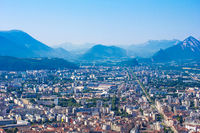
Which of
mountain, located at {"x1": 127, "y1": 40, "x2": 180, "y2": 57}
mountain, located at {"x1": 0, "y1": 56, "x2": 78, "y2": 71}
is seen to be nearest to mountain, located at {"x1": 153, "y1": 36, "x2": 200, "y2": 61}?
mountain, located at {"x1": 127, "y1": 40, "x2": 180, "y2": 57}

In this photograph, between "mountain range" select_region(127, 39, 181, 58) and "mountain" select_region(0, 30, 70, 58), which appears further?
"mountain range" select_region(127, 39, 181, 58)

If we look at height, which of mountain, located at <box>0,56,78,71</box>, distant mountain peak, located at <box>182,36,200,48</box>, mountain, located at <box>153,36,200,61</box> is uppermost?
distant mountain peak, located at <box>182,36,200,48</box>

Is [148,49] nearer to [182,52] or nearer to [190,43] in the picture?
[190,43]

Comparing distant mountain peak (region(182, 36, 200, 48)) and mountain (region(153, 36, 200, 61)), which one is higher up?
distant mountain peak (region(182, 36, 200, 48))

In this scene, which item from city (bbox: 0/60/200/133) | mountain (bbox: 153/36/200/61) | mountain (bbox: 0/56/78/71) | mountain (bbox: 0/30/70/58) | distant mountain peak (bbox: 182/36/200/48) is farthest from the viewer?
distant mountain peak (bbox: 182/36/200/48)

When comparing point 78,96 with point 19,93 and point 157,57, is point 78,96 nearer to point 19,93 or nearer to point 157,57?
point 19,93

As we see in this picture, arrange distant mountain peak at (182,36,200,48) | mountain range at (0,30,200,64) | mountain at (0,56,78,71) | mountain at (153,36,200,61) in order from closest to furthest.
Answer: mountain at (0,56,78,71) → mountain at (153,36,200,61) → mountain range at (0,30,200,64) → distant mountain peak at (182,36,200,48)

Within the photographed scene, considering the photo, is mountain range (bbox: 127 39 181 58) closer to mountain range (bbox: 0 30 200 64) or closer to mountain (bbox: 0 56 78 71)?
mountain range (bbox: 0 30 200 64)
